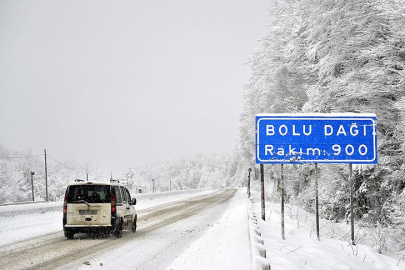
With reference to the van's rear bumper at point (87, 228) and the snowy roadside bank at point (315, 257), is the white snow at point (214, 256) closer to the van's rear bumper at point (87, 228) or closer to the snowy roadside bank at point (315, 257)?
the snowy roadside bank at point (315, 257)

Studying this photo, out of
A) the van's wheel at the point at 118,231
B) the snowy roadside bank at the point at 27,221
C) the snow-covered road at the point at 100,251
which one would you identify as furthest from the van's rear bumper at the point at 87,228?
the snowy roadside bank at the point at 27,221

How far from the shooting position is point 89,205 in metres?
12.0

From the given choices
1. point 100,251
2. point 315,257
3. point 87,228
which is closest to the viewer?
point 315,257

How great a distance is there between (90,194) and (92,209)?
54 centimetres

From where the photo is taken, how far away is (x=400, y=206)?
11.8 m

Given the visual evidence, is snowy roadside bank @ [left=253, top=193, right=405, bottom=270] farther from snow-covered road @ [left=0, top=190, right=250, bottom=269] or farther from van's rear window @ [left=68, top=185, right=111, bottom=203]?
van's rear window @ [left=68, top=185, right=111, bottom=203]

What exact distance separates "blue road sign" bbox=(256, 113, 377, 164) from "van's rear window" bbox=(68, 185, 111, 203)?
5.35m

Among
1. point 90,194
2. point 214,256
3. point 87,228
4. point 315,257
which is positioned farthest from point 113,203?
point 315,257

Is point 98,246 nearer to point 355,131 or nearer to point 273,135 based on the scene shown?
point 273,135

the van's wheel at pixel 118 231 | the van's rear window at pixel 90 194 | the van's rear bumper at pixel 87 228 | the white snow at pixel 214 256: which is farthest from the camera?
the van's rear window at pixel 90 194

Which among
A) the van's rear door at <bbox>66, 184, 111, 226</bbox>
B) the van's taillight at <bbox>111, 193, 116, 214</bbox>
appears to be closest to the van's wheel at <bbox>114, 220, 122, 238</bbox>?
the van's rear door at <bbox>66, 184, 111, 226</bbox>

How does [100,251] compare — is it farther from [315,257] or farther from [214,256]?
[315,257]

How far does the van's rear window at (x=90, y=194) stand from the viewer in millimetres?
12143

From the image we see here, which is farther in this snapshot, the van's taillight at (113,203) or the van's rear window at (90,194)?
the van's rear window at (90,194)
